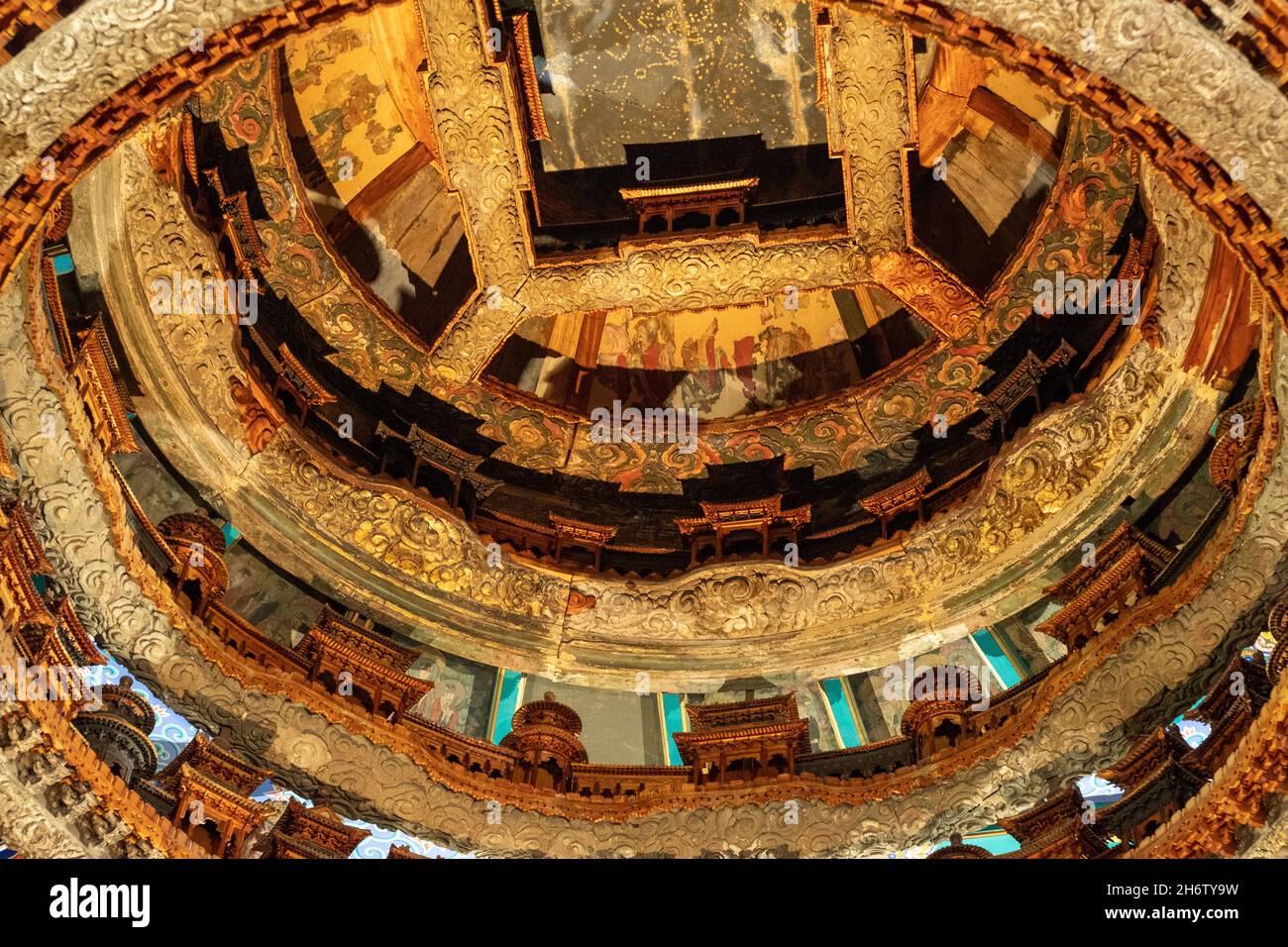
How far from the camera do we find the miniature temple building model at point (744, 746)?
599 inches

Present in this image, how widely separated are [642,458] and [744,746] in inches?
172

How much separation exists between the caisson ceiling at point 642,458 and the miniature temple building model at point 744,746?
4 centimetres

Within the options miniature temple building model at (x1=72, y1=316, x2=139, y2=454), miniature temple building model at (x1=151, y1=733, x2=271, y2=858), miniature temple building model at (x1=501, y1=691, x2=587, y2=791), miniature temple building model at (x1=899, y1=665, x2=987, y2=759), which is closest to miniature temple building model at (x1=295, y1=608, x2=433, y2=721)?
miniature temple building model at (x1=501, y1=691, x2=587, y2=791)

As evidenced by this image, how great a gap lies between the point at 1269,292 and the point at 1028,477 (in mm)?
5859

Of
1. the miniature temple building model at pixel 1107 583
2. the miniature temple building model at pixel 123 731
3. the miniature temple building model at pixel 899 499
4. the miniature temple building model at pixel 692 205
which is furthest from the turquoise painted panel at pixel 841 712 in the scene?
the miniature temple building model at pixel 123 731

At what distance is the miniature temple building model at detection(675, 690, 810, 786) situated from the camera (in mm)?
15203

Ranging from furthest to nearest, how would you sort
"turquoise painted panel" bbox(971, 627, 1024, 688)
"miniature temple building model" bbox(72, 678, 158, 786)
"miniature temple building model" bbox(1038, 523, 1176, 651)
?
1. "turquoise painted panel" bbox(971, 627, 1024, 688)
2. "miniature temple building model" bbox(1038, 523, 1176, 651)
3. "miniature temple building model" bbox(72, 678, 158, 786)

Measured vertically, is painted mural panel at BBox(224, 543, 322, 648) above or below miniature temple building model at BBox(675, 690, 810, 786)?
above

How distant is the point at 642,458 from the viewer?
18.5 meters

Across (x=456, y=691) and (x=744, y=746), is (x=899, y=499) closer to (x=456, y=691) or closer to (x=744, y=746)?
(x=744, y=746)

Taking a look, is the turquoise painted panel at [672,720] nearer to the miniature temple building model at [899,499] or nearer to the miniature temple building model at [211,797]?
the miniature temple building model at [899,499]

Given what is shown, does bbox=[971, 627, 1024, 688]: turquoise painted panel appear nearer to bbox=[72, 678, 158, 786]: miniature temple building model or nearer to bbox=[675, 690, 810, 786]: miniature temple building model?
bbox=[675, 690, 810, 786]: miniature temple building model

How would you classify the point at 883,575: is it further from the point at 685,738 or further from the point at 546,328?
the point at 546,328

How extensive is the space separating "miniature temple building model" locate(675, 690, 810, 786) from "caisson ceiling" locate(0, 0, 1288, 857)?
4 cm
